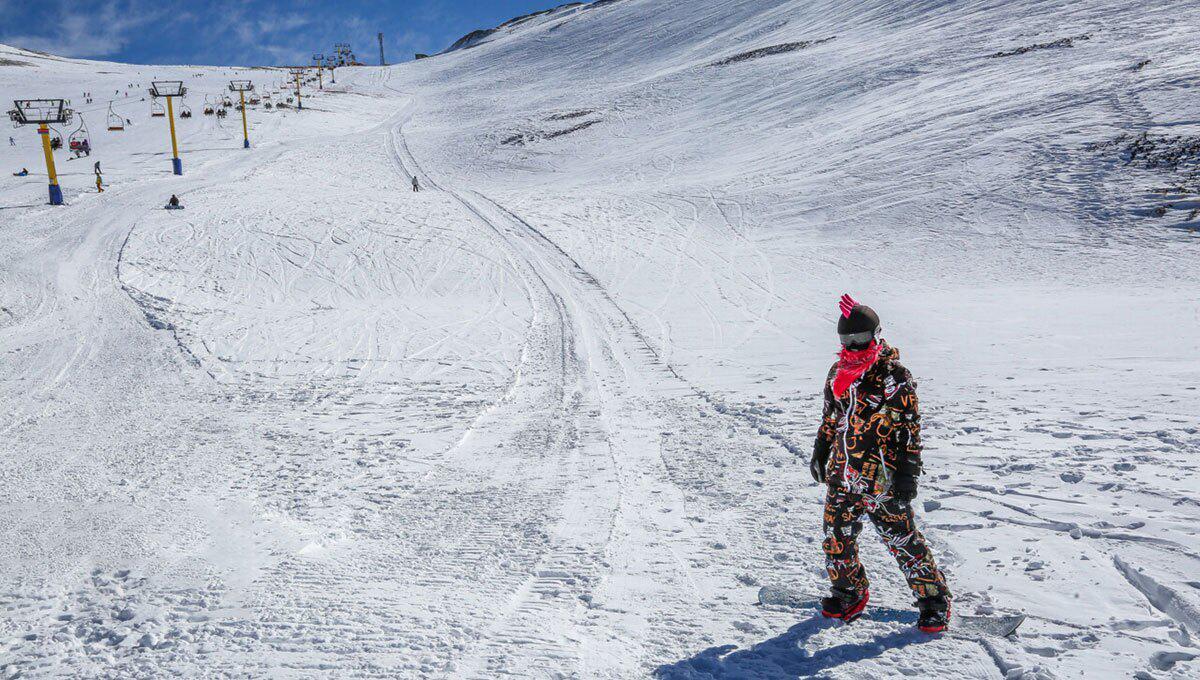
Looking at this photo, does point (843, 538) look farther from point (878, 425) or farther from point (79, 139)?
point (79, 139)

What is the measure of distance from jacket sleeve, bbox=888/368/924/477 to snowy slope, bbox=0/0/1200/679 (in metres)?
1.02

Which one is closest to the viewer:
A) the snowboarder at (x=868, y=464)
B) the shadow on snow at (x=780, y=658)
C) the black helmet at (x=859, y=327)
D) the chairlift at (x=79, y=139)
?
the black helmet at (x=859, y=327)

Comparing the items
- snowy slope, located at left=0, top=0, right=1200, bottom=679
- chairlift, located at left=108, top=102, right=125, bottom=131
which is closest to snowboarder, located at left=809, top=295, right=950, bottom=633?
snowy slope, located at left=0, top=0, right=1200, bottom=679

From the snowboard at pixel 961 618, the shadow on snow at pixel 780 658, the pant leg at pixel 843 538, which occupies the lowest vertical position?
the shadow on snow at pixel 780 658

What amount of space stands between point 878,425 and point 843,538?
741mm

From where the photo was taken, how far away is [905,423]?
11.4 feet

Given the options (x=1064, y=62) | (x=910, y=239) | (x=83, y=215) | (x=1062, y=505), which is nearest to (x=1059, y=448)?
(x=1062, y=505)

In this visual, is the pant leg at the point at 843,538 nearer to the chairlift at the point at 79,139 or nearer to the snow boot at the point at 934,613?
the snow boot at the point at 934,613

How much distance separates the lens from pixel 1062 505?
17.3ft

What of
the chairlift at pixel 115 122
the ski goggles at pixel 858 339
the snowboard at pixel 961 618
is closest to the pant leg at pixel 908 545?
the snowboard at pixel 961 618

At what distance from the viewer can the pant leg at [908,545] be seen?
12.1 feet

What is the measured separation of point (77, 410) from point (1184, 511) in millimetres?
10243

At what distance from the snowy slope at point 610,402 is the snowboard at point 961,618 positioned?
3.3 inches

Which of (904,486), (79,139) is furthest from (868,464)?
(79,139)
